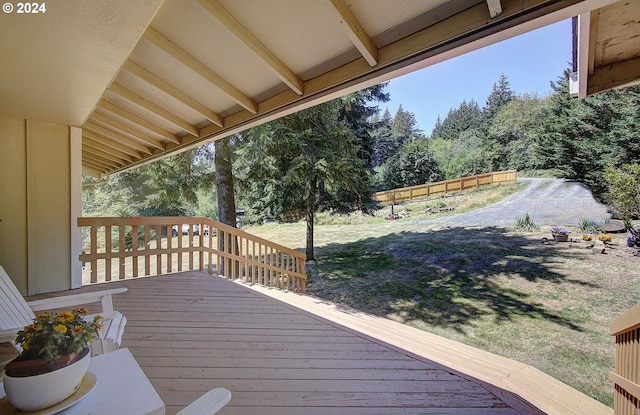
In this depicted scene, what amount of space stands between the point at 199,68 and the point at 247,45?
0.64 metres

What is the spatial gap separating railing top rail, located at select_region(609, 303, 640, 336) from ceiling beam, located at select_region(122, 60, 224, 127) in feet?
11.3

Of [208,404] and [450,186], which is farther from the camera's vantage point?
[450,186]

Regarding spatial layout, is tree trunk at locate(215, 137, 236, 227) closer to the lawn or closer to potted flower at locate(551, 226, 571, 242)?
the lawn

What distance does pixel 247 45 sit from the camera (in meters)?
1.86

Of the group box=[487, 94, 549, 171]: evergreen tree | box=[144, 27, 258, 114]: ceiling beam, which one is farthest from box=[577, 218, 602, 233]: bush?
box=[144, 27, 258, 114]: ceiling beam

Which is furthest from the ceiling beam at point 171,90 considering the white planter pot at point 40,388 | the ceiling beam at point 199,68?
the white planter pot at point 40,388

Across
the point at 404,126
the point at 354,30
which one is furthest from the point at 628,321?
the point at 404,126

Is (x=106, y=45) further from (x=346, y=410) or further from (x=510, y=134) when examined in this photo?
(x=510, y=134)

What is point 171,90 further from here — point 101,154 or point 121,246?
point 101,154

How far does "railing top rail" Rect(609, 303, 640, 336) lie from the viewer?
1168mm

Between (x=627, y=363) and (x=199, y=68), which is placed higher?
(x=199, y=68)

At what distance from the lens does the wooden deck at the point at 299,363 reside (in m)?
1.59

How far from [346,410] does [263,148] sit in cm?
568

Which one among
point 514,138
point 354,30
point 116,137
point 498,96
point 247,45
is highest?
point 498,96
